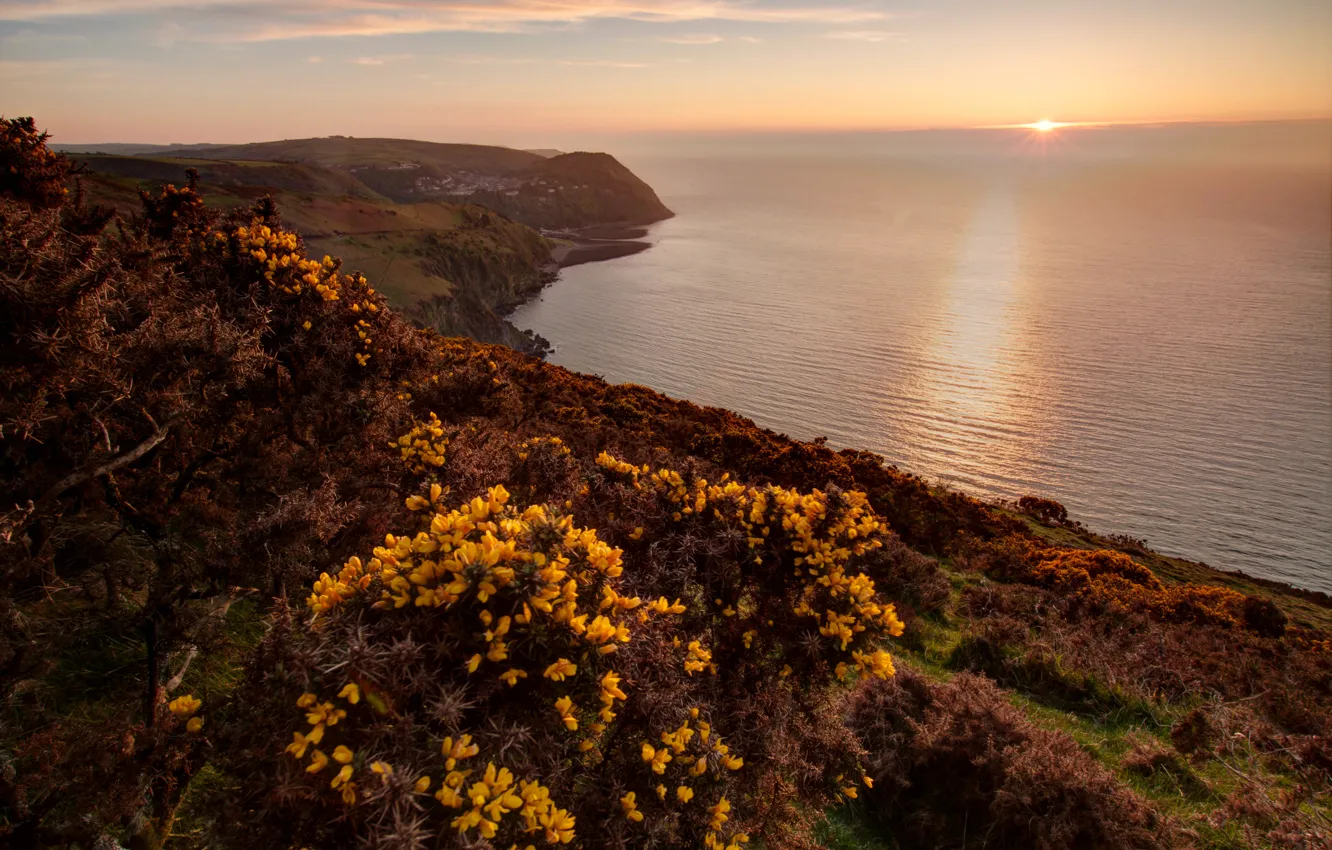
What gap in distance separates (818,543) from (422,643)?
119 inches

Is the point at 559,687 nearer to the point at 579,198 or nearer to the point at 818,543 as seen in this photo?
the point at 818,543

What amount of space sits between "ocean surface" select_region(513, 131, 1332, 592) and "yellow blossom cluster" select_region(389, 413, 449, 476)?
2556cm

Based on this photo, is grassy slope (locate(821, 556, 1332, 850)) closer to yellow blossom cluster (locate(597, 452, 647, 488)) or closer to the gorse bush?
the gorse bush

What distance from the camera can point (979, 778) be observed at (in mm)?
5922

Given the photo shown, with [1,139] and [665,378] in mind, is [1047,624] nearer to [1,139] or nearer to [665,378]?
[1,139]

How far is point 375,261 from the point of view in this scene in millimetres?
55594

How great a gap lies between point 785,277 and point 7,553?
226ft

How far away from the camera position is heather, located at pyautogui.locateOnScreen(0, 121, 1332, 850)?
2.92 meters

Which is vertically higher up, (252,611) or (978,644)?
(252,611)

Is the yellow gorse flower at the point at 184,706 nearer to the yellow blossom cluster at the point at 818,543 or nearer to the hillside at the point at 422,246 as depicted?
the yellow blossom cluster at the point at 818,543

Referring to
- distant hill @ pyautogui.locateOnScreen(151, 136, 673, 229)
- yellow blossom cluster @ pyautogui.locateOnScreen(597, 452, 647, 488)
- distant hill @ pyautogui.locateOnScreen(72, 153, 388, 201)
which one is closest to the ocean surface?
yellow blossom cluster @ pyautogui.locateOnScreen(597, 452, 647, 488)

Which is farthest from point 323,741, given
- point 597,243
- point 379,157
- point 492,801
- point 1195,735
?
point 379,157

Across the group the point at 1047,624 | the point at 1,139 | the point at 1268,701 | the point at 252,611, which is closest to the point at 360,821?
the point at 252,611

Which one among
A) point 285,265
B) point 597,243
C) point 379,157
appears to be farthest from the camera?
point 379,157
